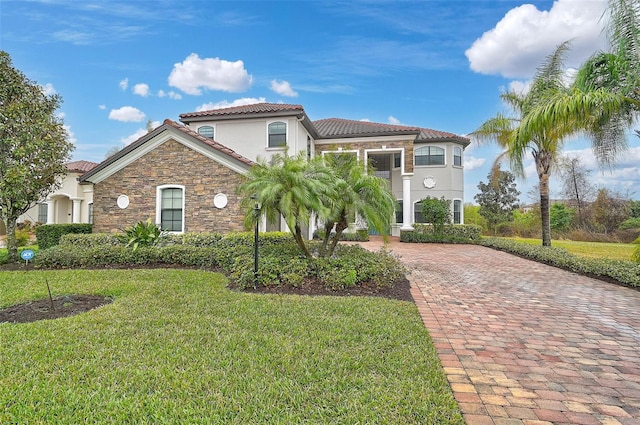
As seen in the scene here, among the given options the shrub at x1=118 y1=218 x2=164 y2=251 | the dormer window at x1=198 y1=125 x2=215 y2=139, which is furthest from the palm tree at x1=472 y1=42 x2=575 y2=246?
the dormer window at x1=198 y1=125 x2=215 y2=139

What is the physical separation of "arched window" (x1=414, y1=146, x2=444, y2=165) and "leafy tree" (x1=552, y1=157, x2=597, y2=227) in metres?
11.9

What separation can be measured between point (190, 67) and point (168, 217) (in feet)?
27.8

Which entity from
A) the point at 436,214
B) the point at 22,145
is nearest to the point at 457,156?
the point at 436,214

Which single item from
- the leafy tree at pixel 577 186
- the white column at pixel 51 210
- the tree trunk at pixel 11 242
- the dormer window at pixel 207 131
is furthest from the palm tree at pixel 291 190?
the leafy tree at pixel 577 186

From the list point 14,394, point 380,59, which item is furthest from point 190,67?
point 14,394

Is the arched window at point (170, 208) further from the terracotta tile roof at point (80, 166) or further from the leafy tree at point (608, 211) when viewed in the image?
the leafy tree at point (608, 211)

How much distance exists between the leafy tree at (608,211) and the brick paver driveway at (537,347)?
19.7 meters

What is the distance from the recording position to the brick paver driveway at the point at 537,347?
287cm

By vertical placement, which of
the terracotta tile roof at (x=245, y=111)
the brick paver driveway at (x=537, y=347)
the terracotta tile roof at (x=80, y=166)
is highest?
the terracotta tile roof at (x=245, y=111)

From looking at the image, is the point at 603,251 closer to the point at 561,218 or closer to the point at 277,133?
the point at 561,218

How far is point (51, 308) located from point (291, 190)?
4.90 metres

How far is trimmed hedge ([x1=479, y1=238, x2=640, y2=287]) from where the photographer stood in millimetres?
8109

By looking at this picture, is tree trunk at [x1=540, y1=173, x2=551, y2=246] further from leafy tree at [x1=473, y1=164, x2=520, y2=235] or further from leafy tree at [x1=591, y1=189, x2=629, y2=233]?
leafy tree at [x1=473, y1=164, x2=520, y2=235]

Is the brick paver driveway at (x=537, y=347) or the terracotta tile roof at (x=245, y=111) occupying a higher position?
the terracotta tile roof at (x=245, y=111)
